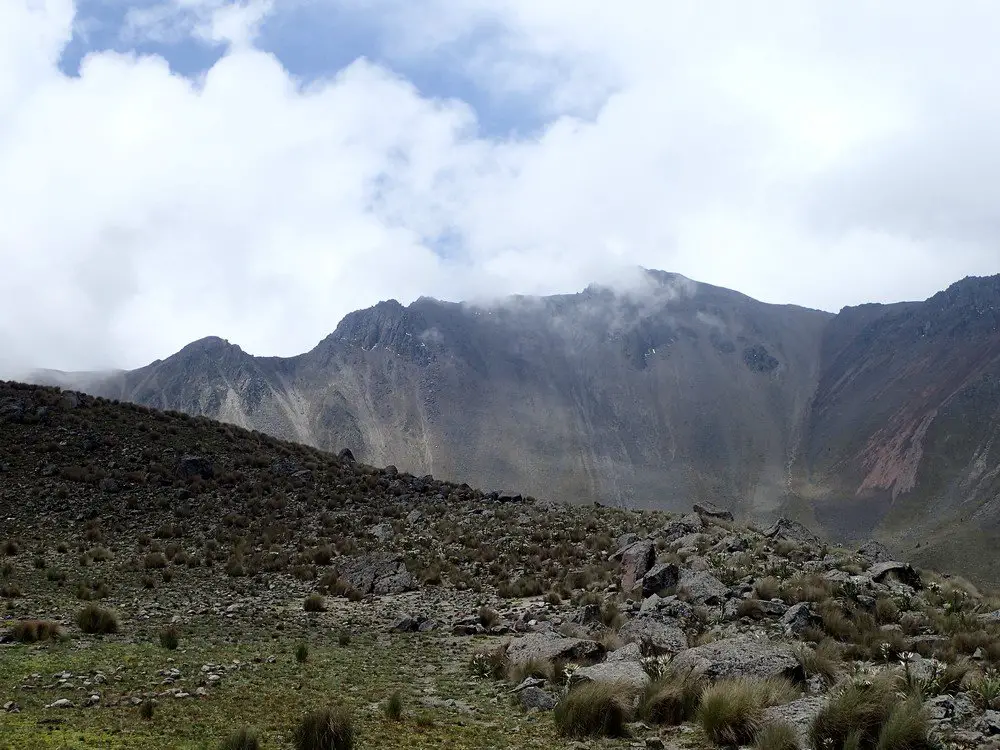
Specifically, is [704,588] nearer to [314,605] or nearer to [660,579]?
[660,579]

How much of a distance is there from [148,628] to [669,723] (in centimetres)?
1177

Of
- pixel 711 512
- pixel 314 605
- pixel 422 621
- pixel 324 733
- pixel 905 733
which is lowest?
pixel 422 621

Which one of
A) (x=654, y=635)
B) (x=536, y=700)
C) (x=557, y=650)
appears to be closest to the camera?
(x=536, y=700)

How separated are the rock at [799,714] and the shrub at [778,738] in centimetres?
Answer: 10

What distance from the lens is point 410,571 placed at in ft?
82.8

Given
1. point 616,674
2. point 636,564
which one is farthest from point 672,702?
point 636,564

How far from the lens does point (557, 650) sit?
13.5 metres

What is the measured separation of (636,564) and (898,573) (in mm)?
7250

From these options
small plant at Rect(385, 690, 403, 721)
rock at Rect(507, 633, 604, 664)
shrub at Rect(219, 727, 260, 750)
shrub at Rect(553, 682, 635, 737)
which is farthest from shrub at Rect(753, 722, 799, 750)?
shrub at Rect(219, 727, 260, 750)

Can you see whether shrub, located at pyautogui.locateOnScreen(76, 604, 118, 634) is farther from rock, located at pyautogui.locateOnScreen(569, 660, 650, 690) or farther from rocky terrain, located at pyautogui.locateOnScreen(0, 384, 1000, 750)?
rock, located at pyautogui.locateOnScreen(569, 660, 650, 690)

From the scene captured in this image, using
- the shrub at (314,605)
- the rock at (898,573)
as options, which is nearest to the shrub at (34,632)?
the shrub at (314,605)

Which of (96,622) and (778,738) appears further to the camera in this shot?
(96,622)

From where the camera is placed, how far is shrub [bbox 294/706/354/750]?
845cm

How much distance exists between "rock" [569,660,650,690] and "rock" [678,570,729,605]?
5.73m
